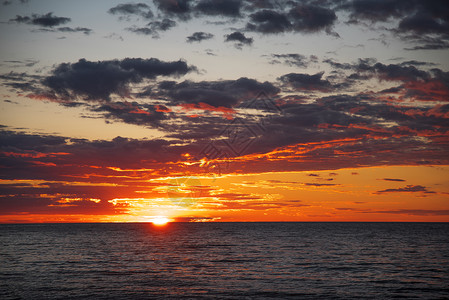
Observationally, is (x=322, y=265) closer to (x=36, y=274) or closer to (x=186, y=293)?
(x=186, y=293)

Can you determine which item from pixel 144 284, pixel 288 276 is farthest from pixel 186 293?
pixel 288 276

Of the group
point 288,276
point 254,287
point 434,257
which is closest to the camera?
point 254,287

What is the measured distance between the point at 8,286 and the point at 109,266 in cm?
1622

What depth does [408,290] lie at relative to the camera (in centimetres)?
3791

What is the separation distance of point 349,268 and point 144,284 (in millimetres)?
26172

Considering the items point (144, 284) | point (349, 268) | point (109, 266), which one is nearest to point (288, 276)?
point (349, 268)

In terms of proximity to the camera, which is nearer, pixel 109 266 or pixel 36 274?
pixel 36 274

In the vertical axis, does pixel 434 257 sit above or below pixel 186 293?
below

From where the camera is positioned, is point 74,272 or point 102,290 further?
point 74,272

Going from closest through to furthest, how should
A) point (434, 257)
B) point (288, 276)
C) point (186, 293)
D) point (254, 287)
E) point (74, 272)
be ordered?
point (186, 293), point (254, 287), point (288, 276), point (74, 272), point (434, 257)

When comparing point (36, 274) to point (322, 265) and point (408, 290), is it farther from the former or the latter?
point (408, 290)

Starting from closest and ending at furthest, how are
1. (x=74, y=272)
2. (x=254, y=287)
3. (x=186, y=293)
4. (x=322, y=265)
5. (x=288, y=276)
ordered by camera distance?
(x=186, y=293) → (x=254, y=287) → (x=288, y=276) → (x=74, y=272) → (x=322, y=265)

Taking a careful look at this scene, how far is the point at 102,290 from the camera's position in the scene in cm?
3800

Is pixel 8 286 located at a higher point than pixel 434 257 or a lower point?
higher
